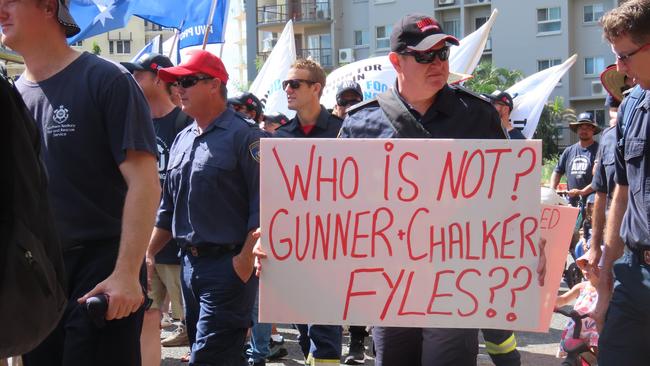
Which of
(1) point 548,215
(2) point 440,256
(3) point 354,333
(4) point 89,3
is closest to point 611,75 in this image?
(1) point 548,215

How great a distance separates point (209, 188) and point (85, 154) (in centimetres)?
165

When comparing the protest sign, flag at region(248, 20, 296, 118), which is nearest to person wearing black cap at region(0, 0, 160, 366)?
the protest sign

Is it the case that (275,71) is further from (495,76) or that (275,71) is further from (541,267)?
(495,76)

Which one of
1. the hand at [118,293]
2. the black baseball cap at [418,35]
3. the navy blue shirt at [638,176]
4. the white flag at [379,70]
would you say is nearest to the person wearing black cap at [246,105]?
the white flag at [379,70]

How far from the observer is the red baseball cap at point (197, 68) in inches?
217

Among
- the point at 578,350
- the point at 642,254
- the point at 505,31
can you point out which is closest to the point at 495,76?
the point at 505,31

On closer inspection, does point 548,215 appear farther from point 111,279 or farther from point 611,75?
point 111,279

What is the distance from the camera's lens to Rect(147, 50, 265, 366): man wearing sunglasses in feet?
16.7

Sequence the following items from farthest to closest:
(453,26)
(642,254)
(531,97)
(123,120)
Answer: (453,26) < (531,97) < (642,254) < (123,120)

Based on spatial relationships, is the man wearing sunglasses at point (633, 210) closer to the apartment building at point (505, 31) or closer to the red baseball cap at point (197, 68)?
the red baseball cap at point (197, 68)

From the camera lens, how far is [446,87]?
14.3 ft

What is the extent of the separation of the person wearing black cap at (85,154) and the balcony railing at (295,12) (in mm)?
58693

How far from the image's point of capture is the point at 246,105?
9.76 m

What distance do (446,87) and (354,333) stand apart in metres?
3.91
